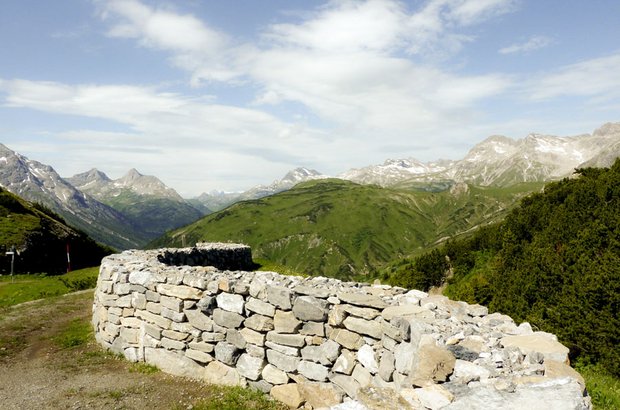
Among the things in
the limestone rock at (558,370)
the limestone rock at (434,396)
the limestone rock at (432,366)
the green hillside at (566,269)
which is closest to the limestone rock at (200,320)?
the limestone rock at (432,366)

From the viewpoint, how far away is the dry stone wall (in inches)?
259

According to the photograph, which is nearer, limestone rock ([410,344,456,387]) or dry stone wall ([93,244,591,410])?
dry stone wall ([93,244,591,410])

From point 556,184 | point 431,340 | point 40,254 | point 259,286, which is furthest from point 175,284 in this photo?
point 40,254

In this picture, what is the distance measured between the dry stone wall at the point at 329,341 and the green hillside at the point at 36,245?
30.7 m

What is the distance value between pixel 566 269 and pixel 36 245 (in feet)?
170

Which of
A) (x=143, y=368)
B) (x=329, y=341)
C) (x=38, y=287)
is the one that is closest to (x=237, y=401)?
(x=329, y=341)

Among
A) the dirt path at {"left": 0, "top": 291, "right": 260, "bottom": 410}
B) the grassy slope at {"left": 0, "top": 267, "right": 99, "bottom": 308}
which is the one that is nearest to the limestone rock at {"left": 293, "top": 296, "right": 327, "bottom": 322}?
the dirt path at {"left": 0, "top": 291, "right": 260, "bottom": 410}

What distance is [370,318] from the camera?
988 centimetres

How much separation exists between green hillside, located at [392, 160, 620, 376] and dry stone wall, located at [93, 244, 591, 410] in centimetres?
1239

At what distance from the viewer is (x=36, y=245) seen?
43844mm

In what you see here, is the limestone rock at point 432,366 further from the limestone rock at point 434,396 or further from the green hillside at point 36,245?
the green hillside at point 36,245

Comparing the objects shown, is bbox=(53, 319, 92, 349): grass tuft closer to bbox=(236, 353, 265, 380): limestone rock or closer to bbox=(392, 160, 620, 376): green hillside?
bbox=(236, 353, 265, 380): limestone rock

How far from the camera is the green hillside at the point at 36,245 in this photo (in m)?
40.5

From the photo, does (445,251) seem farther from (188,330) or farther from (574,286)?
(188,330)
